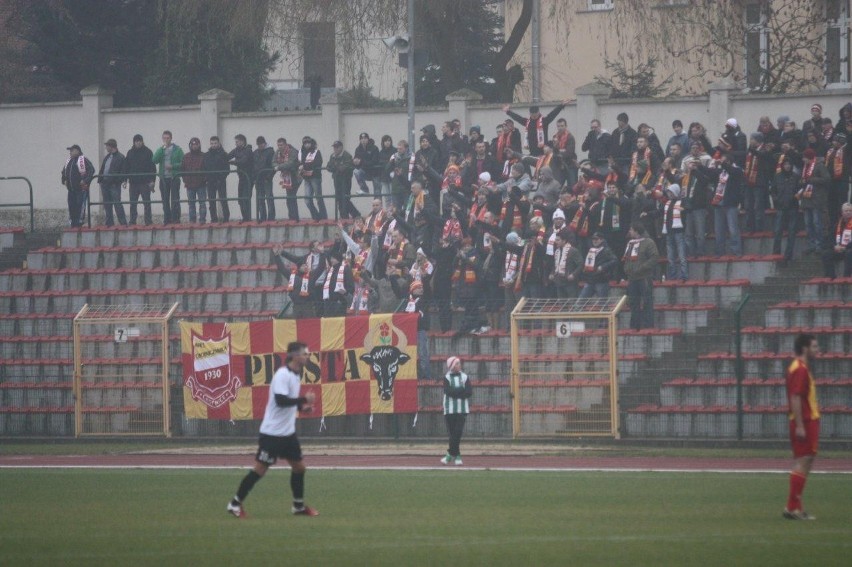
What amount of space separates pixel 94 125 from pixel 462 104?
10.3 m

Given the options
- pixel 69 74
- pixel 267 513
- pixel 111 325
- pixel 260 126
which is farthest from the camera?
pixel 69 74

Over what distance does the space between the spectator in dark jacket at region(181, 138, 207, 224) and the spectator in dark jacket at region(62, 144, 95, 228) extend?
232 cm

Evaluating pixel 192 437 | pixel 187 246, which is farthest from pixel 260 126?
pixel 192 437

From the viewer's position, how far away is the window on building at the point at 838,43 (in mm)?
38062

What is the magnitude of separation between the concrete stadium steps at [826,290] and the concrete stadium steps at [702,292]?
1141 millimetres

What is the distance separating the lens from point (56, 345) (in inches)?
1189

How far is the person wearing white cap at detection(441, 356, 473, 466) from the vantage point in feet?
72.8

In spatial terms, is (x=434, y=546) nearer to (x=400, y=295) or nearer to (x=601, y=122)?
(x=400, y=295)

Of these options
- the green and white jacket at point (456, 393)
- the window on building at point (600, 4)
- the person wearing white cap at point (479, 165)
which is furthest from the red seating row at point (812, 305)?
the window on building at point (600, 4)

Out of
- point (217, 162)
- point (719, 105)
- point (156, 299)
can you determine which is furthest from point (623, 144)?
point (156, 299)

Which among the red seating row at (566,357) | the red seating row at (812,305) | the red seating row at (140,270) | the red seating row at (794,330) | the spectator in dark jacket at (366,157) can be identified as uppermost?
the spectator in dark jacket at (366,157)

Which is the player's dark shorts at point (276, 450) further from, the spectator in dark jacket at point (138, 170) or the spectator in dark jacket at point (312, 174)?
the spectator in dark jacket at point (138, 170)

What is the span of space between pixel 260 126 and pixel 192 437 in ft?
34.9

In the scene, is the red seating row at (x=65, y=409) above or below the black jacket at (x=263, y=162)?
below
